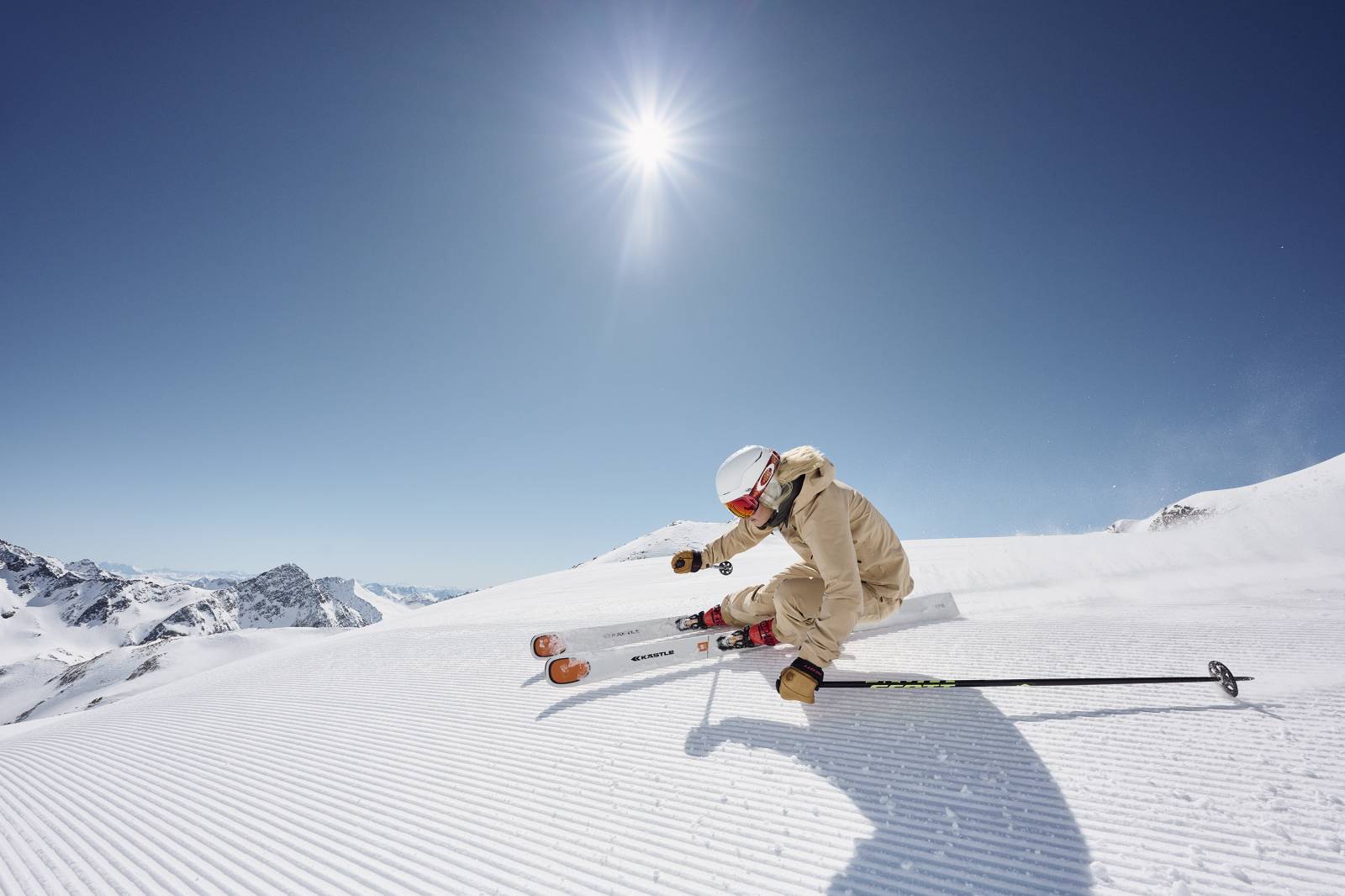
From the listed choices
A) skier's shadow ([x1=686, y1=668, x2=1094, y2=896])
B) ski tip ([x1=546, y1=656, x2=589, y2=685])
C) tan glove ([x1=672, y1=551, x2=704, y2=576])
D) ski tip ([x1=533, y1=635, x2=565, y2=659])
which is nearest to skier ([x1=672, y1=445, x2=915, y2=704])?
skier's shadow ([x1=686, y1=668, x2=1094, y2=896])

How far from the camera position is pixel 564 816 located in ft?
9.59

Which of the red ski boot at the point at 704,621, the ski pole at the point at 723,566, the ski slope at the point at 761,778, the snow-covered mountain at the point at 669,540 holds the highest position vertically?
the snow-covered mountain at the point at 669,540

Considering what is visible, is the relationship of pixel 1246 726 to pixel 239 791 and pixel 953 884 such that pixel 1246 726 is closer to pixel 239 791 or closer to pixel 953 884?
pixel 953 884

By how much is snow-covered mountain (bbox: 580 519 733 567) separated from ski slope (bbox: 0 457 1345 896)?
371ft

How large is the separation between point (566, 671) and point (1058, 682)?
4.02 m

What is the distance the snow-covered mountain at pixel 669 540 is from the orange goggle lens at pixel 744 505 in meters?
114

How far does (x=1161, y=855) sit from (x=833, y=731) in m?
1.65

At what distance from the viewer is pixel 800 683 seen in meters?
3.67

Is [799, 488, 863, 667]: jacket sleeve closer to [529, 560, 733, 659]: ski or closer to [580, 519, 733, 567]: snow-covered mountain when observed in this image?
[529, 560, 733, 659]: ski

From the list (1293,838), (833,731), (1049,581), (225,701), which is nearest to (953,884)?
(833,731)

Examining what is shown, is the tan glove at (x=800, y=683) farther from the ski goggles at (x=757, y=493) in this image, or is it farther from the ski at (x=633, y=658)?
the ski at (x=633, y=658)

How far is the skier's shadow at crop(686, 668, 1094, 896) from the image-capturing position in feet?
7.56

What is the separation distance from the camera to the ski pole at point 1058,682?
3.56 meters

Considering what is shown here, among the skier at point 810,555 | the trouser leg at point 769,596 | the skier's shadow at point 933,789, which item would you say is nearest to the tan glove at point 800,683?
the skier at point 810,555
